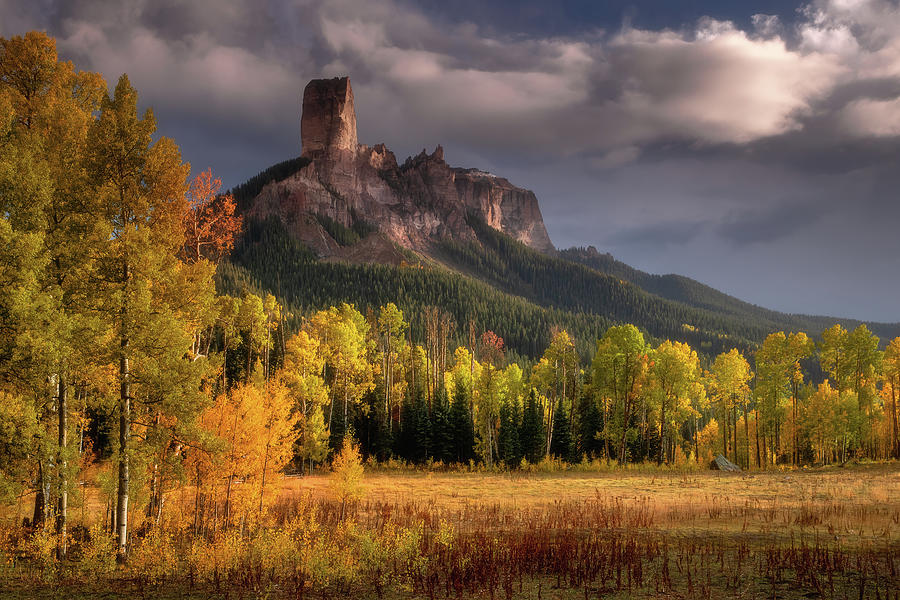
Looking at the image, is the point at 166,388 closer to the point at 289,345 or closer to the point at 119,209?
the point at 119,209

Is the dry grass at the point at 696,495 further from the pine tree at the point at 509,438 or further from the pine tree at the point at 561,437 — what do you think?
the pine tree at the point at 561,437

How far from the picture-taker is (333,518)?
84.8ft

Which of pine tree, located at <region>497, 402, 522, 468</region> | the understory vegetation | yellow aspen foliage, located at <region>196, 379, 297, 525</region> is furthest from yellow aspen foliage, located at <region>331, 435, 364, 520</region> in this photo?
pine tree, located at <region>497, 402, 522, 468</region>

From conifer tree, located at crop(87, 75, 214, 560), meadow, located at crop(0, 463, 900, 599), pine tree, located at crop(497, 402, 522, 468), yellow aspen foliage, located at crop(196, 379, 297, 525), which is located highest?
conifer tree, located at crop(87, 75, 214, 560)

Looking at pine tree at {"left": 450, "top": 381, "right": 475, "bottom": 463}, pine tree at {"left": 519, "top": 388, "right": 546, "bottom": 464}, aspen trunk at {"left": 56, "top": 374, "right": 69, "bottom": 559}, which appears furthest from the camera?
pine tree at {"left": 450, "top": 381, "right": 475, "bottom": 463}

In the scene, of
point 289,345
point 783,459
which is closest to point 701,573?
point 289,345

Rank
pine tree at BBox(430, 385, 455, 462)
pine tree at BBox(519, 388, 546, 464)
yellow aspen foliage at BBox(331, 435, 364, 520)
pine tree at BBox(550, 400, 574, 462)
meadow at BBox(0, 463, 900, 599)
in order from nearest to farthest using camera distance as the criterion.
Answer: meadow at BBox(0, 463, 900, 599) < yellow aspen foliage at BBox(331, 435, 364, 520) < pine tree at BBox(550, 400, 574, 462) < pine tree at BBox(519, 388, 546, 464) < pine tree at BBox(430, 385, 455, 462)

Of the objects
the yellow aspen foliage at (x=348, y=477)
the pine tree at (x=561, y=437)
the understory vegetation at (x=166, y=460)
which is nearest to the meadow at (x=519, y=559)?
the understory vegetation at (x=166, y=460)

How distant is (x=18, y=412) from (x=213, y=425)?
9103mm

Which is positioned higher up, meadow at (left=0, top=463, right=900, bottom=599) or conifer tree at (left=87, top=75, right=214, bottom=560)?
conifer tree at (left=87, top=75, right=214, bottom=560)

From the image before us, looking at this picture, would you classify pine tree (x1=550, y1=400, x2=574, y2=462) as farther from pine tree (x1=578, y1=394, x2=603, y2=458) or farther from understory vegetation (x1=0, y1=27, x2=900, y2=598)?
understory vegetation (x1=0, y1=27, x2=900, y2=598)

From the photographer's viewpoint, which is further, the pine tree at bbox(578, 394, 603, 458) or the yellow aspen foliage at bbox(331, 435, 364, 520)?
the pine tree at bbox(578, 394, 603, 458)

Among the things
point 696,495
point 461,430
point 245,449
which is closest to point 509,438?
point 461,430

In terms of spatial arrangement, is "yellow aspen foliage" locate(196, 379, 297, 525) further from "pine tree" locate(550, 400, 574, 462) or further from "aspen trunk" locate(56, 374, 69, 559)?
"pine tree" locate(550, 400, 574, 462)
